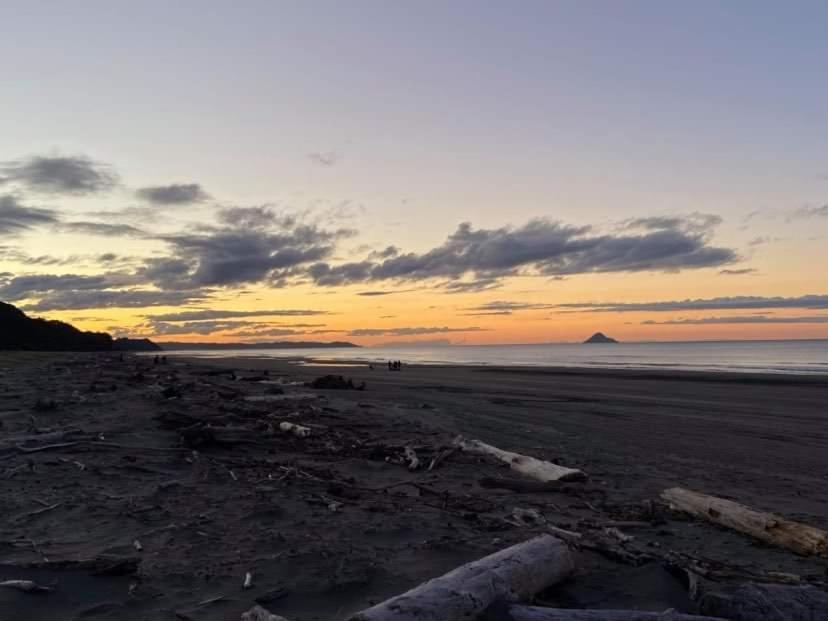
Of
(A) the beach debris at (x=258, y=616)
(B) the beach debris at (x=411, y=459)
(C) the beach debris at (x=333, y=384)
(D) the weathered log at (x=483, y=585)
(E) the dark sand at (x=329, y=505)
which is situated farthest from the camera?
(C) the beach debris at (x=333, y=384)

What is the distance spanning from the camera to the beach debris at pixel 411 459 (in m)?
10.8

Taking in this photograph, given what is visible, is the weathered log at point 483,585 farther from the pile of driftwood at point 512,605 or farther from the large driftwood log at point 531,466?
the large driftwood log at point 531,466

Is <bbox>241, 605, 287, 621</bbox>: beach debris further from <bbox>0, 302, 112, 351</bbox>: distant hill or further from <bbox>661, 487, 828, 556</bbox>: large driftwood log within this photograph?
<bbox>0, 302, 112, 351</bbox>: distant hill

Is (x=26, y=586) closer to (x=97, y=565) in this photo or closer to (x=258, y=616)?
(x=97, y=565)

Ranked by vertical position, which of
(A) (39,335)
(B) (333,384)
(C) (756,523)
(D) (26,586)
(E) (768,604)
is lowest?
(B) (333,384)

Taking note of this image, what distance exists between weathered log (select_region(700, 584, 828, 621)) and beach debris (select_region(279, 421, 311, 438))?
10.3m

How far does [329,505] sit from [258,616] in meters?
3.41

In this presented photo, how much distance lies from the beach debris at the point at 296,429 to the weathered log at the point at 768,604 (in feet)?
33.9

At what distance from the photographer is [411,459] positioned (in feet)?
36.7

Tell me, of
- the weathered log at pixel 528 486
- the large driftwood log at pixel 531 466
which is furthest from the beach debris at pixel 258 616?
the large driftwood log at pixel 531 466

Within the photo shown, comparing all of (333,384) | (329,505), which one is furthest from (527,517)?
(333,384)

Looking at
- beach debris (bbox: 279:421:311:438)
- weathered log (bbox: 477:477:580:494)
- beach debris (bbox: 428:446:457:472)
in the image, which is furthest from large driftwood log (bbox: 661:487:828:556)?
beach debris (bbox: 279:421:311:438)

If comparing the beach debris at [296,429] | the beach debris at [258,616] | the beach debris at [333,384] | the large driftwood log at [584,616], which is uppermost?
the large driftwood log at [584,616]

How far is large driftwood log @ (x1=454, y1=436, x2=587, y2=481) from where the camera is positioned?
9.94 m
